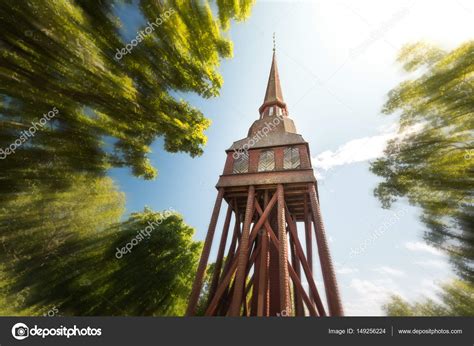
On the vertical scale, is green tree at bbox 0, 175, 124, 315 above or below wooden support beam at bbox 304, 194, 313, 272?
below

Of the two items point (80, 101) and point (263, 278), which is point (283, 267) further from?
point (80, 101)

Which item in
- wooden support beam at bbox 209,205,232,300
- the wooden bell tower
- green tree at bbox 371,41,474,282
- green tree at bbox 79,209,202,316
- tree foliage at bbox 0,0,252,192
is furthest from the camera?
green tree at bbox 79,209,202,316

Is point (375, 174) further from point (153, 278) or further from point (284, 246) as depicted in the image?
point (153, 278)

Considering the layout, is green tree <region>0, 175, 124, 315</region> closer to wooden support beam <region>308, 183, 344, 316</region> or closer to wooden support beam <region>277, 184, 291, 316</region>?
wooden support beam <region>277, 184, 291, 316</region>

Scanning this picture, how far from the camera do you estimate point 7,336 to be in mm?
3686

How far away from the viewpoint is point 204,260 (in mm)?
7598

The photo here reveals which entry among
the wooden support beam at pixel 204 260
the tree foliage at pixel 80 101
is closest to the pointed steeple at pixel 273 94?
the wooden support beam at pixel 204 260

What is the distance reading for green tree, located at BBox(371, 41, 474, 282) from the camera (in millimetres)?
5441

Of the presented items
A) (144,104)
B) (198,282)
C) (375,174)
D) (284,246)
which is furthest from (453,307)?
(144,104)

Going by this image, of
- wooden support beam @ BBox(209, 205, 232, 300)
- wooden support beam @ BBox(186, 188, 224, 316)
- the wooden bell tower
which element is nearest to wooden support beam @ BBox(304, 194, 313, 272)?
the wooden bell tower

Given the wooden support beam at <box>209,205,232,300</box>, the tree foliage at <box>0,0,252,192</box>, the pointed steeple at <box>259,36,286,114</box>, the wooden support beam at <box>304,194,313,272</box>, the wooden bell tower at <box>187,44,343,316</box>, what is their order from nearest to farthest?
1. the tree foliage at <box>0,0,252,192</box>
2. the wooden bell tower at <box>187,44,343,316</box>
3. the wooden support beam at <box>209,205,232,300</box>
4. the wooden support beam at <box>304,194,313,272</box>
5. the pointed steeple at <box>259,36,286,114</box>

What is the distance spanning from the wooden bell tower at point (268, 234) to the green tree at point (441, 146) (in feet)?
10.8

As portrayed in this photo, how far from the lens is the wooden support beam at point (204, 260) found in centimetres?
687

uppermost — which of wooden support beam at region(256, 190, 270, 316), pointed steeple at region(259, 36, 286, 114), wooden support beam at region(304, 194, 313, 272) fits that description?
pointed steeple at region(259, 36, 286, 114)
